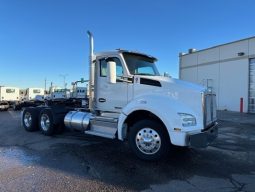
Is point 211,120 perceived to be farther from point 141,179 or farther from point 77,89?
point 77,89

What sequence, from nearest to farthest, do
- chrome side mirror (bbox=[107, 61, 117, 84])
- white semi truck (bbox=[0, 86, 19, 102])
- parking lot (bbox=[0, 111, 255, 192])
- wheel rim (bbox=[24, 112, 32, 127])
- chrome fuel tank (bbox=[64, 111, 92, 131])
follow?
parking lot (bbox=[0, 111, 255, 192]) → chrome side mirror (bbox=[107, 61, 117, 84]) → chrome fuel tank (bbox=[64, 111, 92, 131]) → wheel rim (bbox=[24, 112, 32, 127]) → white semi truck (bbox=[0, 86, 19, 102])

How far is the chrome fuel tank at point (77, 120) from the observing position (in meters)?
8.66


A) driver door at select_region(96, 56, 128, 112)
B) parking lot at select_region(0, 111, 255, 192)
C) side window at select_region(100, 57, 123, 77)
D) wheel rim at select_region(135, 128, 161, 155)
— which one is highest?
side window at select_region(100, 57, 123, 77)

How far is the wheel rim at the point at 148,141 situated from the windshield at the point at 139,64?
1.75 metres

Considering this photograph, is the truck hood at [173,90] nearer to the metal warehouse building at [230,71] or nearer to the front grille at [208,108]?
the front grille at [208,108]

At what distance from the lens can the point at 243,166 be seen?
21.7 ft

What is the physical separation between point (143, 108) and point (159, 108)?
1.53 feet

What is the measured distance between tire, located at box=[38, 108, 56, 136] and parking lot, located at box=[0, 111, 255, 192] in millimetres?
1068

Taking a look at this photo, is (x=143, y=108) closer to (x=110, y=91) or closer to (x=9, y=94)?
(x=110, y=91)

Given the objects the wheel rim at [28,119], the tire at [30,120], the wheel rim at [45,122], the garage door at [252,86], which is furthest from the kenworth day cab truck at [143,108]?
the garage door at [252,86]

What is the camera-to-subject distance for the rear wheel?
34.0ft

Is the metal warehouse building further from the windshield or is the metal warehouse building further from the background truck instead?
the background truck

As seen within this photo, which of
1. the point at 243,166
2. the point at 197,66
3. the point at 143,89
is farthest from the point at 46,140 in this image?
the point at 197,66

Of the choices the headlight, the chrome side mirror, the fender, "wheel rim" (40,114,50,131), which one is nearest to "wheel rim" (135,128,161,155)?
the fender
